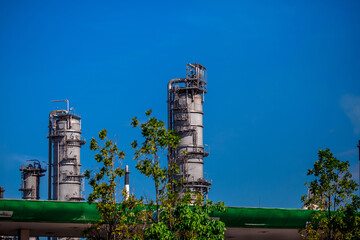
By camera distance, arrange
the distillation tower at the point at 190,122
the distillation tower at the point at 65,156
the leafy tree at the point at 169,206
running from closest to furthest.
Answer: the leafy tree at the point at 169,206 → the distillation tower at the point at 190,122 → the distillation tower at the point at 65,156

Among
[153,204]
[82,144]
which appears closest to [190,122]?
[82,144]

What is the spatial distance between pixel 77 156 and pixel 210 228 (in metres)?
56.3

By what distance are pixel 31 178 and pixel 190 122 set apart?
3267 centimetres

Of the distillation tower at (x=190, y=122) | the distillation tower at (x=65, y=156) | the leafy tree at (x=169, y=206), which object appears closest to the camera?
the leafy tree at (x=169, y=206)

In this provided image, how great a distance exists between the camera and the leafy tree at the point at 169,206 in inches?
1038

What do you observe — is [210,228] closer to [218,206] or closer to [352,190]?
[218,206]

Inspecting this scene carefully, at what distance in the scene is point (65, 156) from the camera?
8075 cm

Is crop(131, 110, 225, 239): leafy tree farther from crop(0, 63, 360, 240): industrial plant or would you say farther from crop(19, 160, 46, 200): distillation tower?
crop(19, 160, 46, 200): distillation tower

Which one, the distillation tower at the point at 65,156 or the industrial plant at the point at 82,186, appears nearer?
the industrial plant at the point at 82,186

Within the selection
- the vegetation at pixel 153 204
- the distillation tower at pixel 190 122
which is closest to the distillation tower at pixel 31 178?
the distillation tower at pixel 190 122

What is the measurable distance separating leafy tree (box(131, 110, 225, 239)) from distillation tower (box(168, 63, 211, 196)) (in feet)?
123

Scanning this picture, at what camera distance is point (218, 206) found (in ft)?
93.4

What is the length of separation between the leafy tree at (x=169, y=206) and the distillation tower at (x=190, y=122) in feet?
123

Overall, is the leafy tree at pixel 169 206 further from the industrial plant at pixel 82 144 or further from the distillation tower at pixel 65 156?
the distillation tower at pixel 65 156
